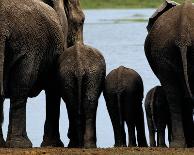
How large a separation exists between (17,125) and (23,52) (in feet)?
3.12

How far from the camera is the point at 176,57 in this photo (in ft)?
45.9

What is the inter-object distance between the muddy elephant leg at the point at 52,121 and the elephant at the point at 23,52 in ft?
1.40

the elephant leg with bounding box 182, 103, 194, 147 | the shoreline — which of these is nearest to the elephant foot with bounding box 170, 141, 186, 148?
the elephant leg with bounding box 182, 103, 194, 147

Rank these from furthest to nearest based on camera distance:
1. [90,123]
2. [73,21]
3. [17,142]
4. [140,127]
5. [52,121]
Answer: [73,21] → [52,121] → [140,127] → [90,123] → [17,142]

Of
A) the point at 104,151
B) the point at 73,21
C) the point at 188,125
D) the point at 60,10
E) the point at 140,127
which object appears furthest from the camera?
the point at 73,21

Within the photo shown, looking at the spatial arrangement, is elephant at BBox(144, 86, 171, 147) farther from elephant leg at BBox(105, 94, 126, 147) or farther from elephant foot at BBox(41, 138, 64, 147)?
elephant foot at BBox(41, 138, 64, 147)

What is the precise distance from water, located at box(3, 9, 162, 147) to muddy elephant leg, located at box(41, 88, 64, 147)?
128 centimetres

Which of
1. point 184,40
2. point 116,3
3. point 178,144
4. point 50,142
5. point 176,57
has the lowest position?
point 178,144

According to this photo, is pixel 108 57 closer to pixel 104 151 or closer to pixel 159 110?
pixel 159 110

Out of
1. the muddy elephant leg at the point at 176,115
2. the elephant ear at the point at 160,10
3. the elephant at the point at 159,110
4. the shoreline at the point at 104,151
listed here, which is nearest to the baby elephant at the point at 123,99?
the elephant at the point at 159,110

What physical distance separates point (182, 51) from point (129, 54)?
75.8ft

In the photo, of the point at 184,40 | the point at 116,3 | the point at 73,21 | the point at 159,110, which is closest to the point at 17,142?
the point at 159,110

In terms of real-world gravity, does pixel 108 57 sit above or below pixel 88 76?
above

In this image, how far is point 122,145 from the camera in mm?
14672
